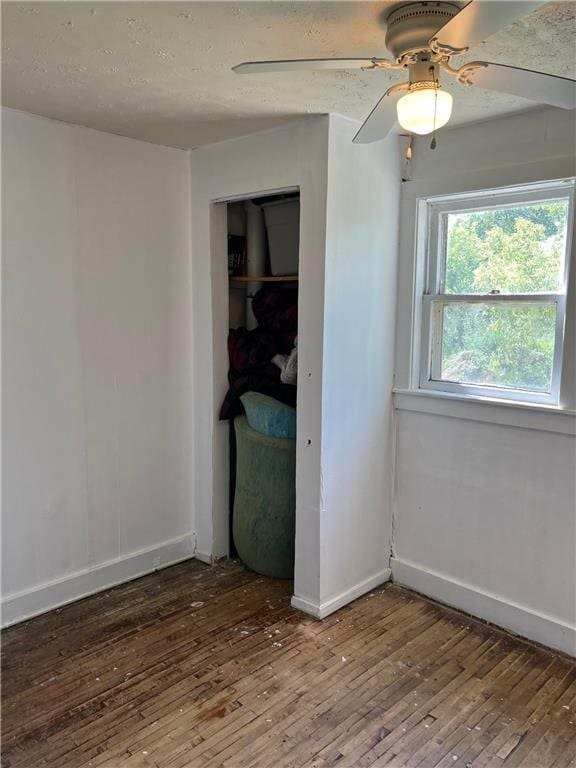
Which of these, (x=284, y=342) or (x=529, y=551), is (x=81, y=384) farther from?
(x=529, y=551)

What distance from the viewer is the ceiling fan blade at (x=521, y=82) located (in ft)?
4.74

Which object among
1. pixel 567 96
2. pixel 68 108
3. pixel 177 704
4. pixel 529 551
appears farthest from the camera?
pixel 529 551

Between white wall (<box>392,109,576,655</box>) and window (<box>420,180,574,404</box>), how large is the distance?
0.28ft

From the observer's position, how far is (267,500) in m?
3.13

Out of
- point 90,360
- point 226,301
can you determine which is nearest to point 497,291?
point 226,301

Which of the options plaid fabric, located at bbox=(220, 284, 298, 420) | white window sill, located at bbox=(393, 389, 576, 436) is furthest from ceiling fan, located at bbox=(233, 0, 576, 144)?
plaid fabric, located at bbox=(220, 284, 298, 420)

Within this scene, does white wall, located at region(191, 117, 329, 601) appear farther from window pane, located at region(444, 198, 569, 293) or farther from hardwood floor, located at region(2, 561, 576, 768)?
window pane, located at region(444, 198, 569, 293)

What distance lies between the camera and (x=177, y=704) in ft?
7.19

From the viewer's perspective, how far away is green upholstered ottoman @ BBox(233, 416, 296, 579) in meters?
3.08

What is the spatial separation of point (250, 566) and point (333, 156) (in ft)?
7.14

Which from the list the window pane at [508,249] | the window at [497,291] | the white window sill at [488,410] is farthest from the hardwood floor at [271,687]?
the window pane at [508,249]

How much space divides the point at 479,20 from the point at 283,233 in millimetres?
2138

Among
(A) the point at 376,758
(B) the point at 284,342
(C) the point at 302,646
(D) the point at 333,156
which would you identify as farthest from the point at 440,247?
(A) the point at 376,758

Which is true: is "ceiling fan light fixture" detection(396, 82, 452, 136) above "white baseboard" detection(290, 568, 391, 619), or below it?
above
